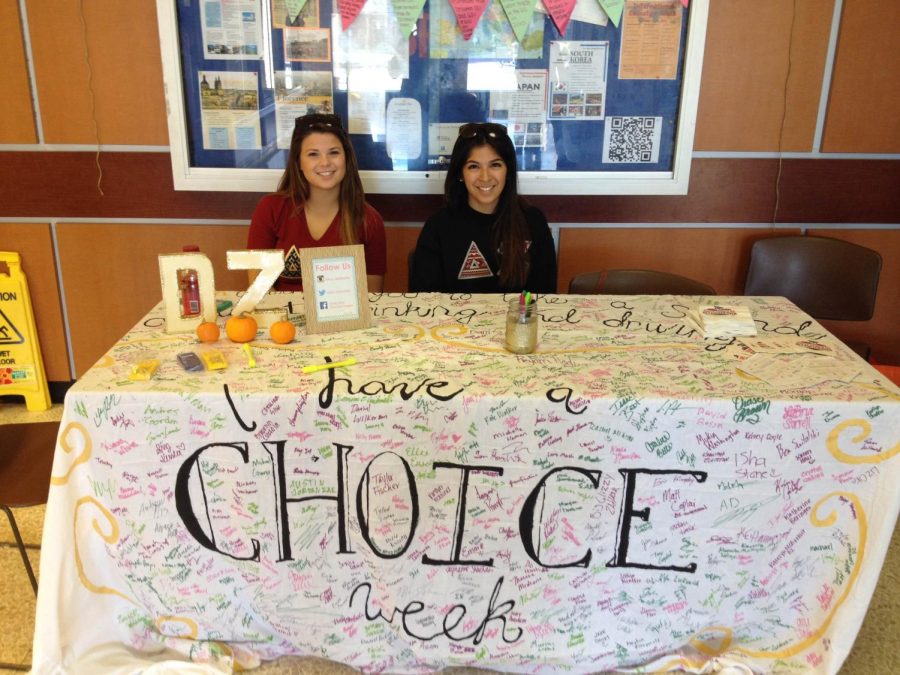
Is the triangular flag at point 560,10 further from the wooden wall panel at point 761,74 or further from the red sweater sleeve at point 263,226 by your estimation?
the red sweater sleeve at point 263,226

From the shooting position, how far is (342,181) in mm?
2445

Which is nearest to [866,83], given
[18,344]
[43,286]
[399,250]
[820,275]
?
[820,275]

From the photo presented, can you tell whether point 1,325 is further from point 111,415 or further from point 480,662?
point 480,662

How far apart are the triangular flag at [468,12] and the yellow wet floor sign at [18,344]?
2049 mm

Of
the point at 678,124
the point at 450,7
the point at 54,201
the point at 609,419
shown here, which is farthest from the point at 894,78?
the point at 54,201

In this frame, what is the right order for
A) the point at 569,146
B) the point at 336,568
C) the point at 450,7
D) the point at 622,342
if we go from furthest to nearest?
the point at 569,146 → the point at 450,7 → the point at 622,342 → the point at 336,568

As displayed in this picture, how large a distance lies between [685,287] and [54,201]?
8.25 ft

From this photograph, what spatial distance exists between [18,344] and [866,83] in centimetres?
362

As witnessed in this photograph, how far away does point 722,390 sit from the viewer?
1446mm

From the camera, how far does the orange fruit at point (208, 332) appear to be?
5.40ft

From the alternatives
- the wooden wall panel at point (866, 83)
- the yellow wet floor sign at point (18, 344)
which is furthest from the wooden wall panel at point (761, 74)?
the yellow wet floor sign at point (18, 344)

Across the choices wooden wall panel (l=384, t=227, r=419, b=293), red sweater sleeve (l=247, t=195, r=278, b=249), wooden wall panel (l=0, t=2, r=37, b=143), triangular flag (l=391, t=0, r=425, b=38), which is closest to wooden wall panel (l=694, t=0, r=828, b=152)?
triangular flag (l=391, t=0, r=425, b=38)

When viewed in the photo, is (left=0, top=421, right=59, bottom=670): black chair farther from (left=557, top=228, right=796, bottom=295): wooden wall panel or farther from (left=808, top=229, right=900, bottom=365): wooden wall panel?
(left=808, top=229, right=900, bottom=365): wooden wall panel

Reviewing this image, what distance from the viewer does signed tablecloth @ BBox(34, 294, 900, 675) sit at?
1.42m
